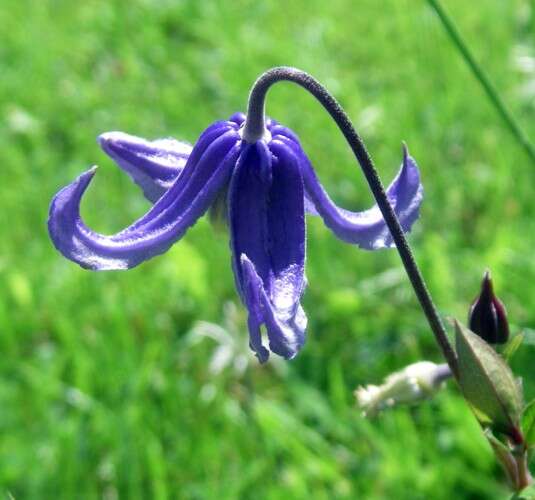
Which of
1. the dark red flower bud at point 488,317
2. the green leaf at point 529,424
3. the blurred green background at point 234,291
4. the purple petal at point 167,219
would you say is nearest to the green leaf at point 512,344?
the dark red flower bud at point 488,317

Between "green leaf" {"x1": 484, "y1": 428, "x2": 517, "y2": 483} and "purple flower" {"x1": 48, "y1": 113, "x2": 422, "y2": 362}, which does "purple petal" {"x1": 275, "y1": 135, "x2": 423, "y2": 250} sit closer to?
"purple flower" {"x1": 48, "y1": 113, "x2": 422, "y2": 362}

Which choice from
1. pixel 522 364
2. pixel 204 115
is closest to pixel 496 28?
pixel 204 115

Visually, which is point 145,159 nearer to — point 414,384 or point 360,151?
point 360,151

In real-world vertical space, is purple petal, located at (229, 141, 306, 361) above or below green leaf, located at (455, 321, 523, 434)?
above

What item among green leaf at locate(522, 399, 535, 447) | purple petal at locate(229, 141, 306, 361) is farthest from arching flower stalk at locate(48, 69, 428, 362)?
green leaf at locate(522, 399, 535, 447)

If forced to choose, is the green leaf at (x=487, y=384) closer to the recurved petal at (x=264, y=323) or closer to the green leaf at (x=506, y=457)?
the green leaf at (x=506, y=457)

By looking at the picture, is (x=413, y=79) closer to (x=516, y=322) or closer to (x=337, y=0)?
(x=337, y=0)

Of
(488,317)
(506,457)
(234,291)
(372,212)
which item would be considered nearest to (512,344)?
(488,317)
